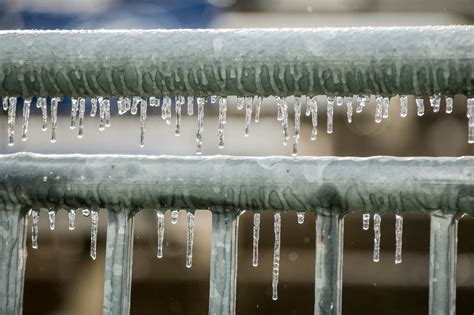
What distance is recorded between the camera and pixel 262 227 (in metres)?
10.5

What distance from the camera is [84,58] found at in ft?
4.00

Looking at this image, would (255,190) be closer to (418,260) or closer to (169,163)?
(169,163)

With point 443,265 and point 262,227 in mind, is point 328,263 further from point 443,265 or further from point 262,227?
point 262,227

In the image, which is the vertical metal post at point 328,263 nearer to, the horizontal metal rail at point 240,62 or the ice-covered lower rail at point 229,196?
the ice-covered lower rail at point 229,196

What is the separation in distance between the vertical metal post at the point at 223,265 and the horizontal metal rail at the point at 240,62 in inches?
7.9

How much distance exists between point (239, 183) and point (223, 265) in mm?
126

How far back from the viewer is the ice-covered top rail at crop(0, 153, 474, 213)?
117cm

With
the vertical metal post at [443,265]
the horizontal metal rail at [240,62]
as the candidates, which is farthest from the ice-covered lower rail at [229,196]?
the horizontal metal rail at [240,62]

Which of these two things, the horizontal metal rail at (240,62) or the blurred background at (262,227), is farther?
the blurred background at (262,227)

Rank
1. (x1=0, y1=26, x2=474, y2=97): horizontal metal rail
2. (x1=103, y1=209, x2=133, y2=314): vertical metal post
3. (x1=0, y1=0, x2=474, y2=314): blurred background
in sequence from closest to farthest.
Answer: (x1=0, y1=26, x2=474, y2=97): horizontal metal rail, (x1=103, y1=209, x2=133, y2=314): vertical metal post, (x1=0, y1=0, x2=474, y2=314): blurred background

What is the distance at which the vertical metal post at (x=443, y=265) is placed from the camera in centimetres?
116

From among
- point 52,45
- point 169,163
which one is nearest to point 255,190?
point 169,163

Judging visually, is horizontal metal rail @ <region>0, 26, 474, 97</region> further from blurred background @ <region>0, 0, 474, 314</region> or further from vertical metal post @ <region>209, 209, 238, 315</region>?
blurred background @ <region>0, 0, 474, 314</region>

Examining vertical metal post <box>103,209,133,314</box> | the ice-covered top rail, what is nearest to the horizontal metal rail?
the ice-covered top rail
